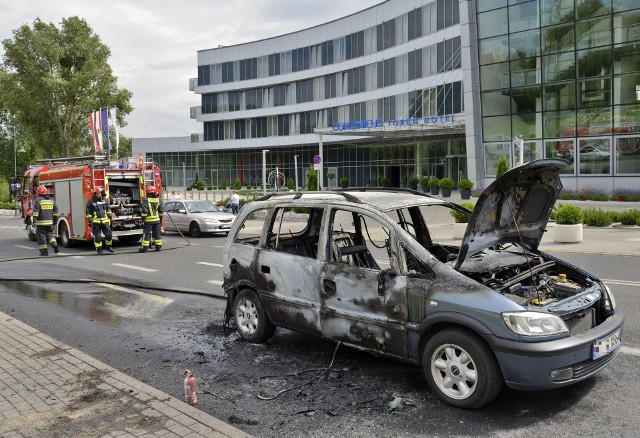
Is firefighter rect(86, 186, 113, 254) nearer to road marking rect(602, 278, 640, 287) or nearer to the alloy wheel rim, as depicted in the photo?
road marking rect(602, 278, 640, 287)

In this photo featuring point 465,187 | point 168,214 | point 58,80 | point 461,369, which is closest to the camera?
point 461,369

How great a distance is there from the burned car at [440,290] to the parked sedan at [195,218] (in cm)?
1443

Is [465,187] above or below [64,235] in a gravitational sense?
above

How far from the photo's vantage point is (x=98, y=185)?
56.5 ft

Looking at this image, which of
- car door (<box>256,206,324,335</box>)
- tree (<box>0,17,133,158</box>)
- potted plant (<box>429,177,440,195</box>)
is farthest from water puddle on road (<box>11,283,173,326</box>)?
tree (<box>0,17,133,158</box>)

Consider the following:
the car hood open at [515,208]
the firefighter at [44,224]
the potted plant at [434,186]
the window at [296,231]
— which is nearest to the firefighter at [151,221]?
the firefighter at [44,224]

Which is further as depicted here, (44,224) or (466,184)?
(466,184)

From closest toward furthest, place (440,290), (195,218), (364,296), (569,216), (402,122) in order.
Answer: (440,290) → (364,296) → (569,216) → (195,218) → (402,122)

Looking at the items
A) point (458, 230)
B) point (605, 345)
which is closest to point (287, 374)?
point (605, 345)

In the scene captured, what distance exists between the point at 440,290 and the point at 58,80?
160ft

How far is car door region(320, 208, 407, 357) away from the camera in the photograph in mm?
4984

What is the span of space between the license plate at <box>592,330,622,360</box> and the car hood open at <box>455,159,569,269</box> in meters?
1.13

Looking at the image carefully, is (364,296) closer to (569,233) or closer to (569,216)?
(569,233)

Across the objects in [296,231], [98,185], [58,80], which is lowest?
[296,231]
